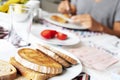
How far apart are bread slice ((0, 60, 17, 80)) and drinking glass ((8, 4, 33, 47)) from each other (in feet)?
0.87

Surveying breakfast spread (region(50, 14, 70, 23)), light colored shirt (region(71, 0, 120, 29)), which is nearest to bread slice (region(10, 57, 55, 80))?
breakfast spread (region(50, 14, 70, 23))

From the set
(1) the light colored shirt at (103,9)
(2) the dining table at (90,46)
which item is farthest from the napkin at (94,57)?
(1) the light colored shirt at (103,9)

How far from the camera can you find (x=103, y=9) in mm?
1788

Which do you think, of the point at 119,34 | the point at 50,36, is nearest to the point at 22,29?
the point at 50,36

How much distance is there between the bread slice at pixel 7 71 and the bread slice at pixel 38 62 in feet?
0.13

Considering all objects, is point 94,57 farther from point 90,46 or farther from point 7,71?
point 7,71

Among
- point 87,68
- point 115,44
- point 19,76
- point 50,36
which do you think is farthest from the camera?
point 115,44

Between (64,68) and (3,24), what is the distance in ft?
1.68

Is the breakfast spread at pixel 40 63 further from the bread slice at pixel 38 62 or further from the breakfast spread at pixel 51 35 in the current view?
the breakfast spread at pixel 51 35

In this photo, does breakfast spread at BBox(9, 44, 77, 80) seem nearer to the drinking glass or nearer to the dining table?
the dining table

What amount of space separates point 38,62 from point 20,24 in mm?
417

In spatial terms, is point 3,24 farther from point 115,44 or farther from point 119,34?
point 119,34

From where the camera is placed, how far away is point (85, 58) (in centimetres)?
98

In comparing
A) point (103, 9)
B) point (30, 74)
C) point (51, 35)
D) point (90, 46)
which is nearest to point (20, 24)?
point (51, 35)
